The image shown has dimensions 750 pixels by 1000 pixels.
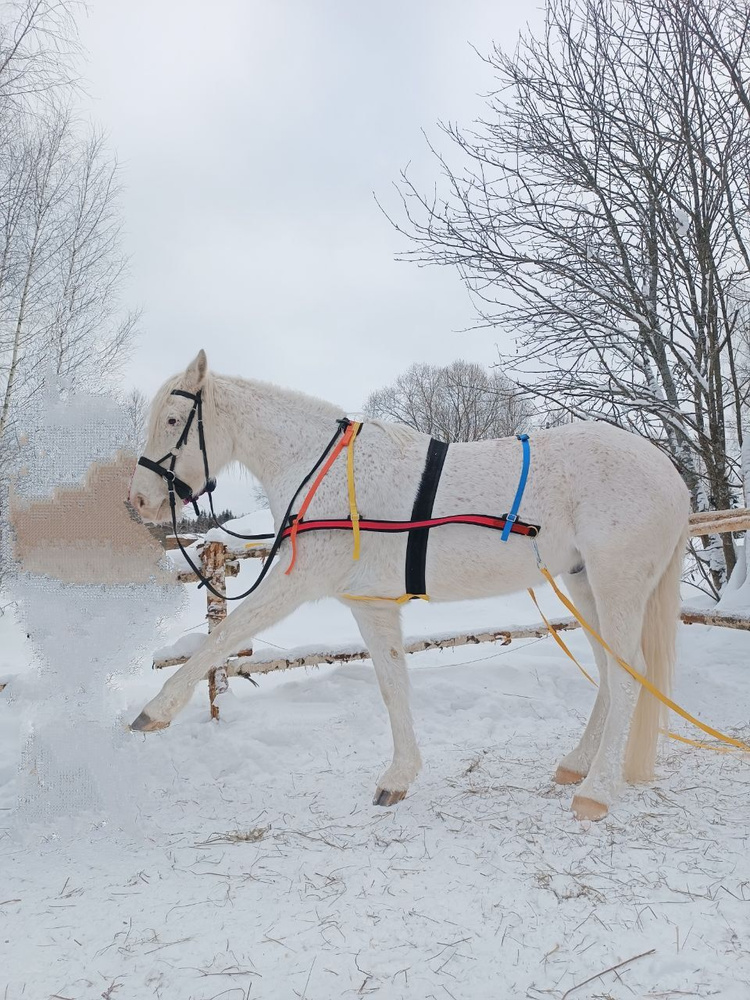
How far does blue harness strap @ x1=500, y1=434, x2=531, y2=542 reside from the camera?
2.84 m

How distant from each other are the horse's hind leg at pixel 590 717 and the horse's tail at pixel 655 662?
0.72ft

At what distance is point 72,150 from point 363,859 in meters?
13.7

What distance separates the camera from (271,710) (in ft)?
14.8

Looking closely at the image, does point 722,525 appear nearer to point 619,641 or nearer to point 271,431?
point 619,641

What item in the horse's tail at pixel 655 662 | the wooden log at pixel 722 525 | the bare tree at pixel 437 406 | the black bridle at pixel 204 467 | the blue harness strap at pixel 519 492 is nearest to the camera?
the blue harness strap at pixel 519 492

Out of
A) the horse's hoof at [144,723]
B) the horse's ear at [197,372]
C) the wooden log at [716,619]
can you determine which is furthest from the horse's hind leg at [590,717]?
the wooden log at [716,619]

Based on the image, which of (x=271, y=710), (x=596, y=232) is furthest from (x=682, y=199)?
(x=271, y=710)

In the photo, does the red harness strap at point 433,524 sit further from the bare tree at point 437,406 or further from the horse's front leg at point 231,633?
the bare tree at point 437,406

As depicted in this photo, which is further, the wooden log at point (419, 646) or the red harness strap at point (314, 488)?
the wooden log at point (419, 646)

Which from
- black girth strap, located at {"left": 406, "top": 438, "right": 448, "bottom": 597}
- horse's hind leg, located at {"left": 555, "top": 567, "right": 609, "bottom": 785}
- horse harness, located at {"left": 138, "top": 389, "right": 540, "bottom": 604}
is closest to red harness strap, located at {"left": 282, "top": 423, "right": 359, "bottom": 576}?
horse harness, located at {"left": 138, "top": 389, "right": 540, "bottom": 604}

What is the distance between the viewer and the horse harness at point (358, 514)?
9.39 feet

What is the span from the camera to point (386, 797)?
308 cm

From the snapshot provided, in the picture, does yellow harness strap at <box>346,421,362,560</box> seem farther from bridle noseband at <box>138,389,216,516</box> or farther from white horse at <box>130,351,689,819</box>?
bridle noseband at <box>138,389,216,516</box>

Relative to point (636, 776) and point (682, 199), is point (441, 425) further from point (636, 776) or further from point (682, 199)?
point (636, 776)
